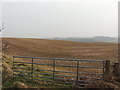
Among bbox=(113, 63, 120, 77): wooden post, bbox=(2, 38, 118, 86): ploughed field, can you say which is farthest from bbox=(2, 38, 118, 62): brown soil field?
bbox=(113, 63, 120, 77): wooden post

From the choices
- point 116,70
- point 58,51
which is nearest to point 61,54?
point 58,51

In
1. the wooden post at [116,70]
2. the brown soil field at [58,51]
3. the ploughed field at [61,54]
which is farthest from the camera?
the brown soil field at [58,51]

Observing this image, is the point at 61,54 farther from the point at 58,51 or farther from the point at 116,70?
the point at 116,70

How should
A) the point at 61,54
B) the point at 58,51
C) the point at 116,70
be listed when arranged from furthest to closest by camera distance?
the point at 58,51 < the point at 61,54 < the point at 116,70

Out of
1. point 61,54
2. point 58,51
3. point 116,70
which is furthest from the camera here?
point 58,51

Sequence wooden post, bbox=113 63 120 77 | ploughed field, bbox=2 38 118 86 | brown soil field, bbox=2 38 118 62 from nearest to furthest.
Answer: wooden post, bbox=113 63 120 77 < ploughed field, bbox=2 38 118 86 < brown soil field, bbox=2 38 118 62

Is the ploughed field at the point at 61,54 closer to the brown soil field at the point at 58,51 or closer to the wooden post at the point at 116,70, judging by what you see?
the brown soil field at the point at 58,51

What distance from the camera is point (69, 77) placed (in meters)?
8.60

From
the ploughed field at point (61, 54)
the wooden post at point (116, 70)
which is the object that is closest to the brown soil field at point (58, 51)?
the ploughed field at point (61, 54)

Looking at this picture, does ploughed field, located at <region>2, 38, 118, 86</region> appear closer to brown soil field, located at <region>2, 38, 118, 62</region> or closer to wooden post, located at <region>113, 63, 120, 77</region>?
brown soil field, located at <region>2, 38, 118, 62</region>

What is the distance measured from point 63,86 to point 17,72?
3.23m

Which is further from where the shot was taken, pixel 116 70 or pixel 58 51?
pixel 58 51

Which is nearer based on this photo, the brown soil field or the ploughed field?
the ploughed field

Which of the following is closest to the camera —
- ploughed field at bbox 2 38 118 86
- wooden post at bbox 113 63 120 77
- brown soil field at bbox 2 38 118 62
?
wooden post at bbox 113 63 120 77
